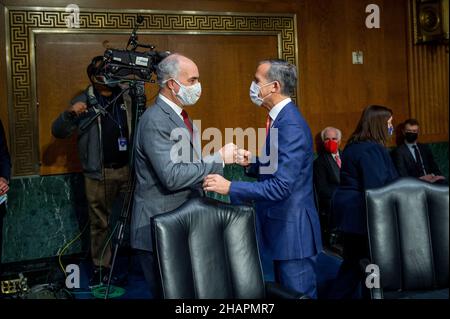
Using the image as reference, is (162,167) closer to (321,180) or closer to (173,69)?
(173,69)

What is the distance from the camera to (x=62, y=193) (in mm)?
4156

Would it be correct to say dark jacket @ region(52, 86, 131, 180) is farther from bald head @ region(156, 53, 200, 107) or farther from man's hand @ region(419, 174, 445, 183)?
man's hand @ region(419, 174, 445, 183)

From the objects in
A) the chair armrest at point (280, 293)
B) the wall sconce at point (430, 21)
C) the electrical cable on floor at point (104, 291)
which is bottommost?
the electrical cable on floor at point (104, 291)

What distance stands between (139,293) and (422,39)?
3.83 m

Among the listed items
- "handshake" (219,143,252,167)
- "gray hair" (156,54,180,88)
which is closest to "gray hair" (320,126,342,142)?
"handshake" (219,143,252,167)

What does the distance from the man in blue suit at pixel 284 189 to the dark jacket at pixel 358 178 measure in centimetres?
49

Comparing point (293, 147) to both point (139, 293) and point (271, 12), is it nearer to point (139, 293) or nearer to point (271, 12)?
point (139, 293)

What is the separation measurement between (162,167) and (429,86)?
14.0 ft

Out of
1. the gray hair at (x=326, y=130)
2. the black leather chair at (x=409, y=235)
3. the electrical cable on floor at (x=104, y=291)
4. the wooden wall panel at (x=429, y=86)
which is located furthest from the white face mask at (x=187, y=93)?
the wooden wall panel at (x=429, y=86)

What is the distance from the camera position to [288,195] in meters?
2.13

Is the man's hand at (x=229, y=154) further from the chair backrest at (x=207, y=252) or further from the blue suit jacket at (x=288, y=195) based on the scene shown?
the chair backrest at (x=207, y=252)

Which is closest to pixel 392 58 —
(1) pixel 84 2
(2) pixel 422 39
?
(2) pixel 422 39

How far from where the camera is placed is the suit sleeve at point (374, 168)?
2592mm

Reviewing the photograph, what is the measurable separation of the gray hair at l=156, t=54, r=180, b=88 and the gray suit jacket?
0.11 meters
